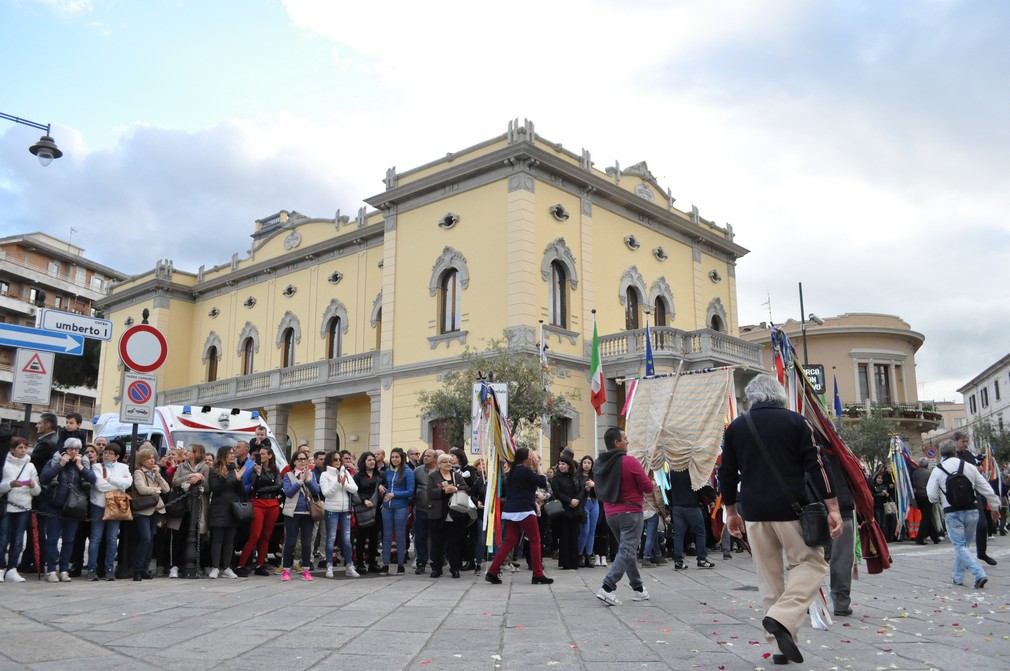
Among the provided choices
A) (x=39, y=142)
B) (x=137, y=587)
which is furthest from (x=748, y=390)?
(x=39, y=142)

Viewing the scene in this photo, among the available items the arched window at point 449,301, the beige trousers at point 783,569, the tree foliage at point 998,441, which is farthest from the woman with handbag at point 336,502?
the tree foliage at point 998,441

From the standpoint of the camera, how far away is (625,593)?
28.1 ft

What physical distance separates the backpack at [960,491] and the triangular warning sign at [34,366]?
1091 cm

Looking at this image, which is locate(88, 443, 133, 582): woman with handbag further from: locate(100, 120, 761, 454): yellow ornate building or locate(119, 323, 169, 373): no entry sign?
locate(100, 120, 761, 454): yellow ornate building

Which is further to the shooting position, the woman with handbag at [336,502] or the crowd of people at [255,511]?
the woman with handbag at [336,502]

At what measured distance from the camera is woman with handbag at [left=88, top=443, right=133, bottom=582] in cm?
955

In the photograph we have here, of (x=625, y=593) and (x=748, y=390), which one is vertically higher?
(x=748, y=390)

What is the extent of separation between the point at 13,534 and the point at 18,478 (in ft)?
2.37

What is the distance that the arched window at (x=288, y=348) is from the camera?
32094mm

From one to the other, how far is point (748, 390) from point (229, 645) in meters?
4.27

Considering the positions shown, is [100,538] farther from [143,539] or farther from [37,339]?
[37,339]

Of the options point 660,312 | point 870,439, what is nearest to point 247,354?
point 660,312

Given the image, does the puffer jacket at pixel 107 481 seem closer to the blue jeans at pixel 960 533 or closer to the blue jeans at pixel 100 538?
the blue jeans at pixel 100 538

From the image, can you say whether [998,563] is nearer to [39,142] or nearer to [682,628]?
[682,628]
